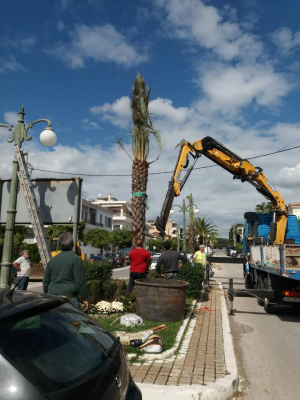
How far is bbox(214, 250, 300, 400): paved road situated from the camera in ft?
14.2

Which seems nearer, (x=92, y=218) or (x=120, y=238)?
(x=120, y=238)

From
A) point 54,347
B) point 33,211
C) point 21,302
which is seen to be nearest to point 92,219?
point 33,211

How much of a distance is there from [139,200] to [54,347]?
973 centimetres

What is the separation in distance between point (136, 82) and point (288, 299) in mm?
8773

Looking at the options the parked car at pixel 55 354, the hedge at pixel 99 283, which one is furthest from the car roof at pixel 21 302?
the hedge at pixel 99 283

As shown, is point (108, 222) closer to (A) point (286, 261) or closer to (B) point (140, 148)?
(B) point (140, 148)

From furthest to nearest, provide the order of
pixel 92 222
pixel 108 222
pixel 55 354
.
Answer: pixel 108 222 → pixel 92 222 → pixel 55 354

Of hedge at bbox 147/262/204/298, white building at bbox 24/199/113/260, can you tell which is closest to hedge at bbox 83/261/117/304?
hedge at bbox 147/262/204/298

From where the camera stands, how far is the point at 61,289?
4.76 meters

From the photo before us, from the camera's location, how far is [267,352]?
19.5ft

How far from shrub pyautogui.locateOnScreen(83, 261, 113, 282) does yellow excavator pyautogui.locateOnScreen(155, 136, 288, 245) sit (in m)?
2.83

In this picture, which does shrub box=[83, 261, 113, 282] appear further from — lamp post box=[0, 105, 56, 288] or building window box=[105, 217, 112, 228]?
building window box=[105, 217, 112, 228]

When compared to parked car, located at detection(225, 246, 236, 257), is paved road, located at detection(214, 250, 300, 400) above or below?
below

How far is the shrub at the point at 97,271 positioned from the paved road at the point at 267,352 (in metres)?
3.61
